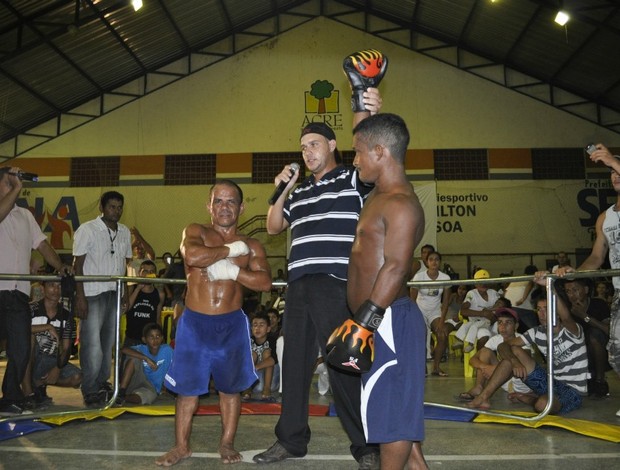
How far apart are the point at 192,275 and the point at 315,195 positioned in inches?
34.9

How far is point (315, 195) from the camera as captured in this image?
11.6ft

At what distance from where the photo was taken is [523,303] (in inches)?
335

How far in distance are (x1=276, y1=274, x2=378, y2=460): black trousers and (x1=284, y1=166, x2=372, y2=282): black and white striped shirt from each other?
0.23 ft

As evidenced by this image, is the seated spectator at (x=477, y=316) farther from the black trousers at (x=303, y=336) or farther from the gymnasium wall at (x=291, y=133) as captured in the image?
the gymnasium wall at (x=291, y=133)

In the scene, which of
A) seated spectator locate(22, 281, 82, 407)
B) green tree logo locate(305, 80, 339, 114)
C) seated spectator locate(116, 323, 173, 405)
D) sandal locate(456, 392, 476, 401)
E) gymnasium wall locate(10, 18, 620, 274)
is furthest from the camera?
green tree logo locate(305, 80, 339, 114)

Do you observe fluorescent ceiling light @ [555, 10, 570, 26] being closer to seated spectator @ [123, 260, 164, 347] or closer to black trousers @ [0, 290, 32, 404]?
seated spectator @ [123, 260, 164, 347]

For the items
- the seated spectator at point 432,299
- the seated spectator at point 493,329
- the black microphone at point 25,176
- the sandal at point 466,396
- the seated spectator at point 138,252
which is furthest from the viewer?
the seated spectator at point 138,252

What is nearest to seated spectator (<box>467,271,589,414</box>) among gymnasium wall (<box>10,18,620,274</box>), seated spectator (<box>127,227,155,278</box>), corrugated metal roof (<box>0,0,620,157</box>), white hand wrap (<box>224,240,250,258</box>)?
white hand wrap (<box>224,240,250,258</box>)

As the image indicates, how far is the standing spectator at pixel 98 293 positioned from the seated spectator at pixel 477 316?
13.4 ft

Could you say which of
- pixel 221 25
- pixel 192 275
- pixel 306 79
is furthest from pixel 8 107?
pixel 192 275

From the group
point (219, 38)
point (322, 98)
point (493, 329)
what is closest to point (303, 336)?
point (493, 329)

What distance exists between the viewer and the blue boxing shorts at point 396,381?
7.77 ft

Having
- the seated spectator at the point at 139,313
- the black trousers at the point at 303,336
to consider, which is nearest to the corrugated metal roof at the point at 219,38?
the seated spectator at the point at 139,313

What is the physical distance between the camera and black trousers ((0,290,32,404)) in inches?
193
